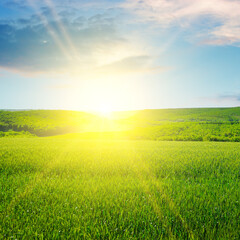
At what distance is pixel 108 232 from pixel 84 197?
165 centimetres

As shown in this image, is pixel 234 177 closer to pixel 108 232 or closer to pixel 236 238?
pixel 236 238

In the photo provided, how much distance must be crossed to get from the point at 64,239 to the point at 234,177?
22.0 feet

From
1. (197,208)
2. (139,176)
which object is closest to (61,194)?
(139,176)

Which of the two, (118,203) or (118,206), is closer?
(118,206)

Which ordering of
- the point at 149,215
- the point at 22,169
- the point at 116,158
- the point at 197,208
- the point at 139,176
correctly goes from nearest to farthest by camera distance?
the point at 149,215 → the point at 197,208 → the point at 139,176 → the point at 22,169 → the point at 116,158

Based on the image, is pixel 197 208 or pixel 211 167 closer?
pixel 197 208

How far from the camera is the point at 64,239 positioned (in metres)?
3.64

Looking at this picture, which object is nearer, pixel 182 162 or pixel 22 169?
pixel 22 169

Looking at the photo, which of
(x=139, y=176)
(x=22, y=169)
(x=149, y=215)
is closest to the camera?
(x=149, y=215)

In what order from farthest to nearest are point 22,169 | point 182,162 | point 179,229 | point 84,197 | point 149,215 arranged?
point 182,162, point 22,169, point 84,197, point 149,215, point 179,229

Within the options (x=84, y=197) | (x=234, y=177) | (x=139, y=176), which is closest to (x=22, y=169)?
(x=84, y=197)

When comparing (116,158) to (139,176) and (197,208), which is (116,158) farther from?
(197,208)

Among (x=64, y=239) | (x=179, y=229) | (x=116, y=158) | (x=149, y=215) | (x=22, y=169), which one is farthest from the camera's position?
(x=116, y=158)

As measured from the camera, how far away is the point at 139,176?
24.2 ft
